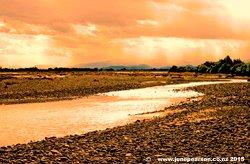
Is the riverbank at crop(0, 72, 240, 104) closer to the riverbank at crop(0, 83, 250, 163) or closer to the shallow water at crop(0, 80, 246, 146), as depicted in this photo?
the shallow water at crop(0, 80, 246, 146)

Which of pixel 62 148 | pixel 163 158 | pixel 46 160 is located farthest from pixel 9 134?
pixel 163 158

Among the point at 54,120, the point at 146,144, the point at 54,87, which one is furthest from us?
the point at 54,87

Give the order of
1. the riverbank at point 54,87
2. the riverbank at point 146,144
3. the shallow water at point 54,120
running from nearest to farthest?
the riverbank at point 146,144
the shallow water at point 54,120
the riverbank at point 54,87

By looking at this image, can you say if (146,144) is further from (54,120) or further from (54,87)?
(54,87)

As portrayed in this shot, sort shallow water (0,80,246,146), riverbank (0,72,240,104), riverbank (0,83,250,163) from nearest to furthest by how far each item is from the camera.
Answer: riverbank (0,83,250,163) → shallow water (0,80,246,146) → riverbank (0,72,240,104)

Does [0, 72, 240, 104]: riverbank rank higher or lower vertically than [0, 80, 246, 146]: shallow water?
higher

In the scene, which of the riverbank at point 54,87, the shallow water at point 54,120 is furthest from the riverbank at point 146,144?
the riverbank at point 54,87

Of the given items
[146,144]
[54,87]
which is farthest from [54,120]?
[54,87]

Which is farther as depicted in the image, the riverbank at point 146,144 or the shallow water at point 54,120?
the shallow water at point 54,120

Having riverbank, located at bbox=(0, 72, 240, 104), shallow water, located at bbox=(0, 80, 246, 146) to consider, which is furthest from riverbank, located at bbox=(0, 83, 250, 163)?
riverbank, located at bbox=(0, 72, 240, 104)

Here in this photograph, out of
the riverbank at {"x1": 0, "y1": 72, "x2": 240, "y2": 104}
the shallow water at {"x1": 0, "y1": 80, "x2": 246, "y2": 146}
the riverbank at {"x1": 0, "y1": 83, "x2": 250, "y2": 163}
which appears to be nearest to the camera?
the riverbank at {"x1": 0, "y1": 83, "x2": 250, "y2": 163}

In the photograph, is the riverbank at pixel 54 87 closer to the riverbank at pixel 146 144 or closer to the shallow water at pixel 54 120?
the shallow water at pixel 54 120

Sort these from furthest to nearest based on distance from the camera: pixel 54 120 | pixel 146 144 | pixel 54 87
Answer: pixel 54 87 < pixel 54 120 < pixel 146 144

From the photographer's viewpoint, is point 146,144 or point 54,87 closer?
point 146,144
